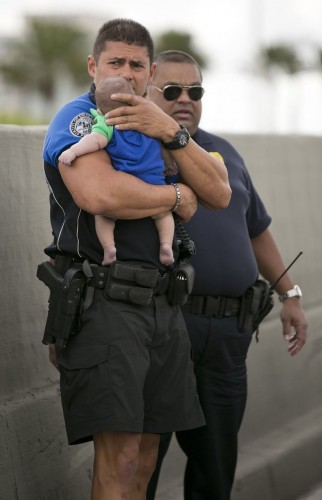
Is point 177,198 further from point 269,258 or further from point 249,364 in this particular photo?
point 249,364

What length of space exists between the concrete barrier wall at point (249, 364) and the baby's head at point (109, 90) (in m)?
0.89

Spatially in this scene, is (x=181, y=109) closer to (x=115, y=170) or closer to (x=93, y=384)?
(x=115, y=170)

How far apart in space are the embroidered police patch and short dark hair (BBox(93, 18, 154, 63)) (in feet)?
0.93

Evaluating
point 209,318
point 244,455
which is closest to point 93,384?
point 209,318

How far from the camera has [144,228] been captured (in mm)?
4078

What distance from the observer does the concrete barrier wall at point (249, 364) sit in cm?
468

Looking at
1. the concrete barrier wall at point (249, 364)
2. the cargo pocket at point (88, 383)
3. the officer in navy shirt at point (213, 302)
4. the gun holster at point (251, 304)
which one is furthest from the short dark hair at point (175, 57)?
the cargo pocket at point (88, 383)

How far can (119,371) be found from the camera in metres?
3.96

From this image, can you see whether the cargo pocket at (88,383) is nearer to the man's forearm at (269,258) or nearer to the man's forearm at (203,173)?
the man's forearm at (203,173)

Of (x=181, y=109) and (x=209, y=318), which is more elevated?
(x=181, y=109)

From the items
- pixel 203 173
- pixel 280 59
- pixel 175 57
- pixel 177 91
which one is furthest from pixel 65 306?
pixel 280 59

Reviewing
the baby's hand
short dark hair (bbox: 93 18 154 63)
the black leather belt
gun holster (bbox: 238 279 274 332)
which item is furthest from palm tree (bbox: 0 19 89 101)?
the baby's hand

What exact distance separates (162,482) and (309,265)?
7.40 feet

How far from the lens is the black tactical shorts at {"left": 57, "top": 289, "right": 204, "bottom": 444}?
395cm
